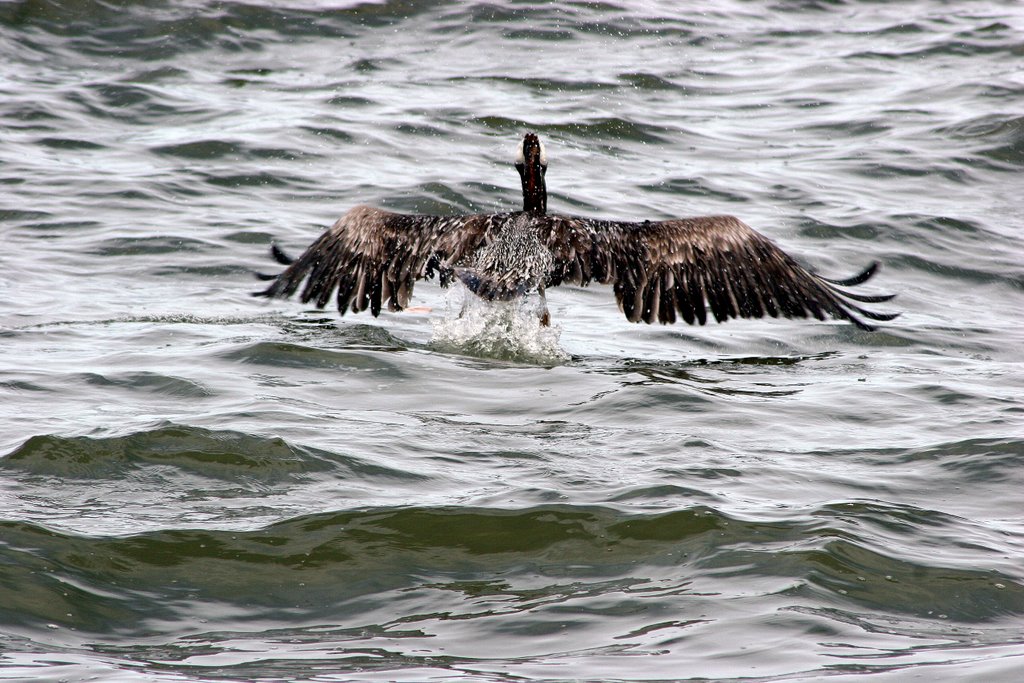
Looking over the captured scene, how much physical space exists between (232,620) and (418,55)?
1239cm

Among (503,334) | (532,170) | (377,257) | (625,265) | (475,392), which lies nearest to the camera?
(475,392)

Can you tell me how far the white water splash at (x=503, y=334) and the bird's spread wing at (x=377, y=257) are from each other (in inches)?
12.4

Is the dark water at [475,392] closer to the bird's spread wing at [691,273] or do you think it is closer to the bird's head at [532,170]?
the bird's spread wing at [691,273]

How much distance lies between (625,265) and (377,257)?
1.48m

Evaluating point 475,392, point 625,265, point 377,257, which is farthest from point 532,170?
point 475,392

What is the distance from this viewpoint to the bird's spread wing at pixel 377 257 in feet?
26.0

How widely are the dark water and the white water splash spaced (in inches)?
1.1

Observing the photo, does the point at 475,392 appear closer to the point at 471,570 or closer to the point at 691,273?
the point at 691,273

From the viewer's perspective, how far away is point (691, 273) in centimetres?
788

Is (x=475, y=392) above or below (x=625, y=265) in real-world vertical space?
below

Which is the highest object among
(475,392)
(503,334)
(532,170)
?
(532,170)

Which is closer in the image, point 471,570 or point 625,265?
point 471,570

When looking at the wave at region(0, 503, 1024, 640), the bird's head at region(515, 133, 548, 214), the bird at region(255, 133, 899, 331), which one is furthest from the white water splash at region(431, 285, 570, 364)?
the wave at region(0, 503, 1024, 640)

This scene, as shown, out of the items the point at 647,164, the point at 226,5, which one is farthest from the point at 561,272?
the point at 226,5
